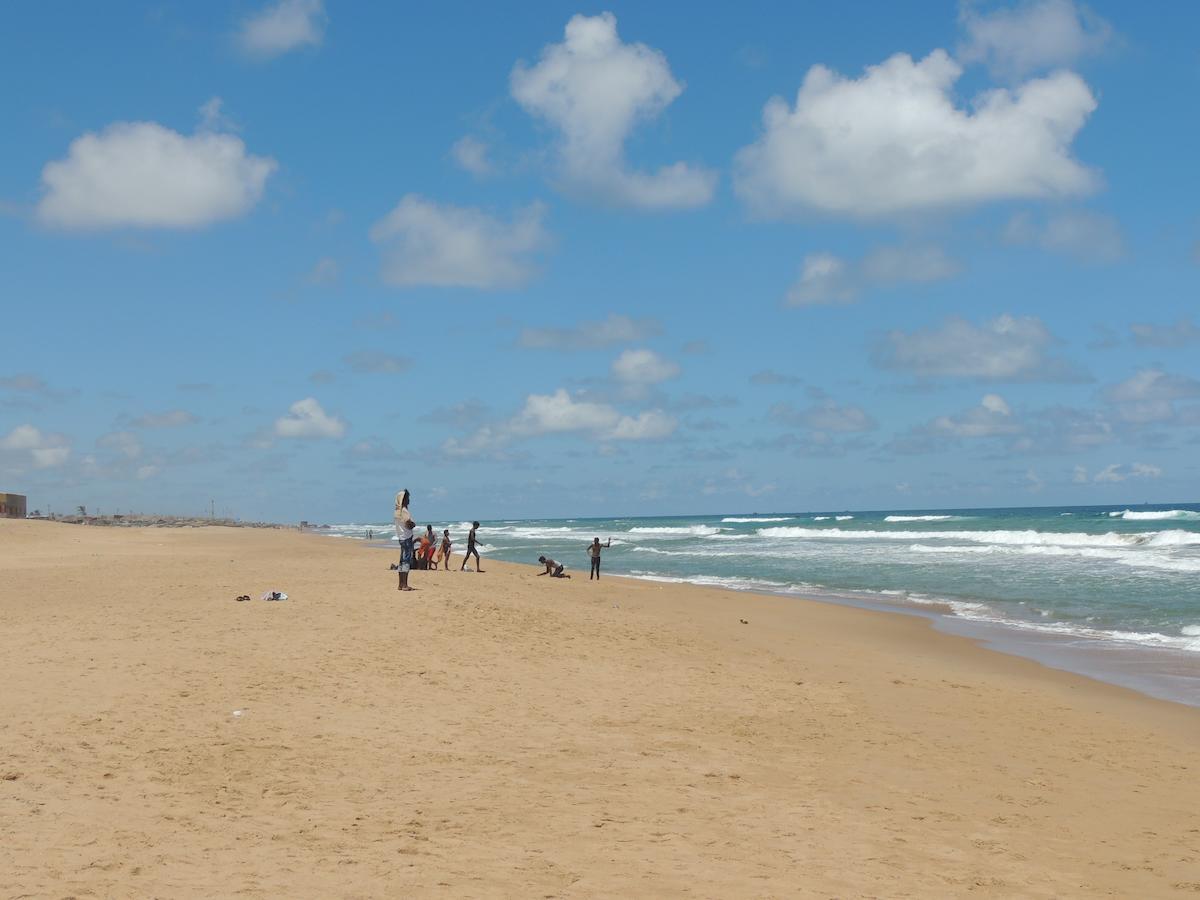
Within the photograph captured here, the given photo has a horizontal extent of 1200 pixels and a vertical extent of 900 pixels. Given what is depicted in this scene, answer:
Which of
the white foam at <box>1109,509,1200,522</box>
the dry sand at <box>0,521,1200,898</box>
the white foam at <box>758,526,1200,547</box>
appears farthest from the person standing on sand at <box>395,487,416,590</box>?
the white foam at <box>1109,509,1200,522</box>

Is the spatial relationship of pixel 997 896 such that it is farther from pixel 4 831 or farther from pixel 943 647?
pixel 943 647

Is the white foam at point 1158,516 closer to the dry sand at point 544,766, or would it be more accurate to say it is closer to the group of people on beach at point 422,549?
the group of people on beach at point 422,549

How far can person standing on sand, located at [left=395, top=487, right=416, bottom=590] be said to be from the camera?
1919cm

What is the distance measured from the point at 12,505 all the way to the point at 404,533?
80.3 metres

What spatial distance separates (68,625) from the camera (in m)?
14.5

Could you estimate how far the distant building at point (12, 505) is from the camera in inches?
3188

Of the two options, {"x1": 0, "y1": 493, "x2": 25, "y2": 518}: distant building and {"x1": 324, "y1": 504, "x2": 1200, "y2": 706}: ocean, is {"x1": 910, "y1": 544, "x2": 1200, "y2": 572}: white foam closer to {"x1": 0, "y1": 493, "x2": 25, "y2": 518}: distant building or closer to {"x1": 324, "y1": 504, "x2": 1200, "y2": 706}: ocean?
{"x1": 324, "y1": 504, "x2": 1200, "y2": 706}: ocean

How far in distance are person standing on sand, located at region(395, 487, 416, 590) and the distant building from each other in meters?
74.7

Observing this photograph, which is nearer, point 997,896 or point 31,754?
point 997,896

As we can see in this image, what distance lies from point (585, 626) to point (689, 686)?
456 centimetres

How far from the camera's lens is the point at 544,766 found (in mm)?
8398

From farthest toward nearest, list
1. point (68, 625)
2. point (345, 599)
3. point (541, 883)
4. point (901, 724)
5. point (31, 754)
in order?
point (345, 599) < point (68, 625) < point (901, 724) < point (31, 754) < point (541, 883)

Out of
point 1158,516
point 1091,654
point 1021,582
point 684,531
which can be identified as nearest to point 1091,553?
point 1021,582

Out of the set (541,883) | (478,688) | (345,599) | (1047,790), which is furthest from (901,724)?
(345,599)
